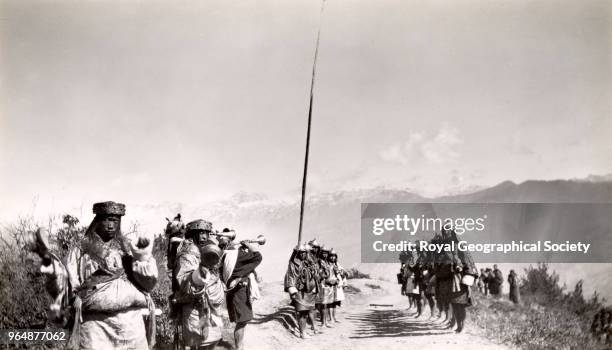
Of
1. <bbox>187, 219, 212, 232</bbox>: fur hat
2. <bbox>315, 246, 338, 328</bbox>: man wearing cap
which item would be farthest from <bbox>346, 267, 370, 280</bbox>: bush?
Answer: <bbox>187, 219, 212, 232</bbox>: fur hat

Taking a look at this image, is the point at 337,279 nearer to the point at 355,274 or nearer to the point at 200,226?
the point at 355,274

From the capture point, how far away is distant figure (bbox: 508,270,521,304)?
1029 centimetres

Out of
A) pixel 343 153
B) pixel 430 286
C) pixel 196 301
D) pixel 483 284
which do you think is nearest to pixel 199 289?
pixel 196 301

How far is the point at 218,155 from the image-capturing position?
35.0 feet

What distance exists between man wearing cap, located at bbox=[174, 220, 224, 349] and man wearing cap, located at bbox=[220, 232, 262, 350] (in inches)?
9.1

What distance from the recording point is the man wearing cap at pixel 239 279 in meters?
9.10

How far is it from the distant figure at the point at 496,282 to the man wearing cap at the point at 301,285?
226 cm

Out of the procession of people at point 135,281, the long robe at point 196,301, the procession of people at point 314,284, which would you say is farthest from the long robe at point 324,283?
the long robe at point 196,301

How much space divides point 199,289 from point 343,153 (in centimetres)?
301

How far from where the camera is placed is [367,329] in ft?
33.5

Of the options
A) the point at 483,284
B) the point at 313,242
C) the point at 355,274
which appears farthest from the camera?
the point at 313,242

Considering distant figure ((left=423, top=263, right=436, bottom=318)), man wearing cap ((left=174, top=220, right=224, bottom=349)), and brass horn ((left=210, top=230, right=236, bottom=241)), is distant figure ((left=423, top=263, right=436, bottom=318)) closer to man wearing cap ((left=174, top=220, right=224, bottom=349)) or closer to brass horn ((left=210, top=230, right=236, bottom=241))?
brass horn ((left=210, top=230, right=236, bottom=241))

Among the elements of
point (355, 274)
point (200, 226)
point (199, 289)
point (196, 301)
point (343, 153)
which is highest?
point (343, 153)

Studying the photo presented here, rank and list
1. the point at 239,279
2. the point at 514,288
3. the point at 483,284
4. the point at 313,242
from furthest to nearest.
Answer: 1. the point at 313,242
2. the point at 514,288
3. the point at 483,284
4. the point at 239,279
